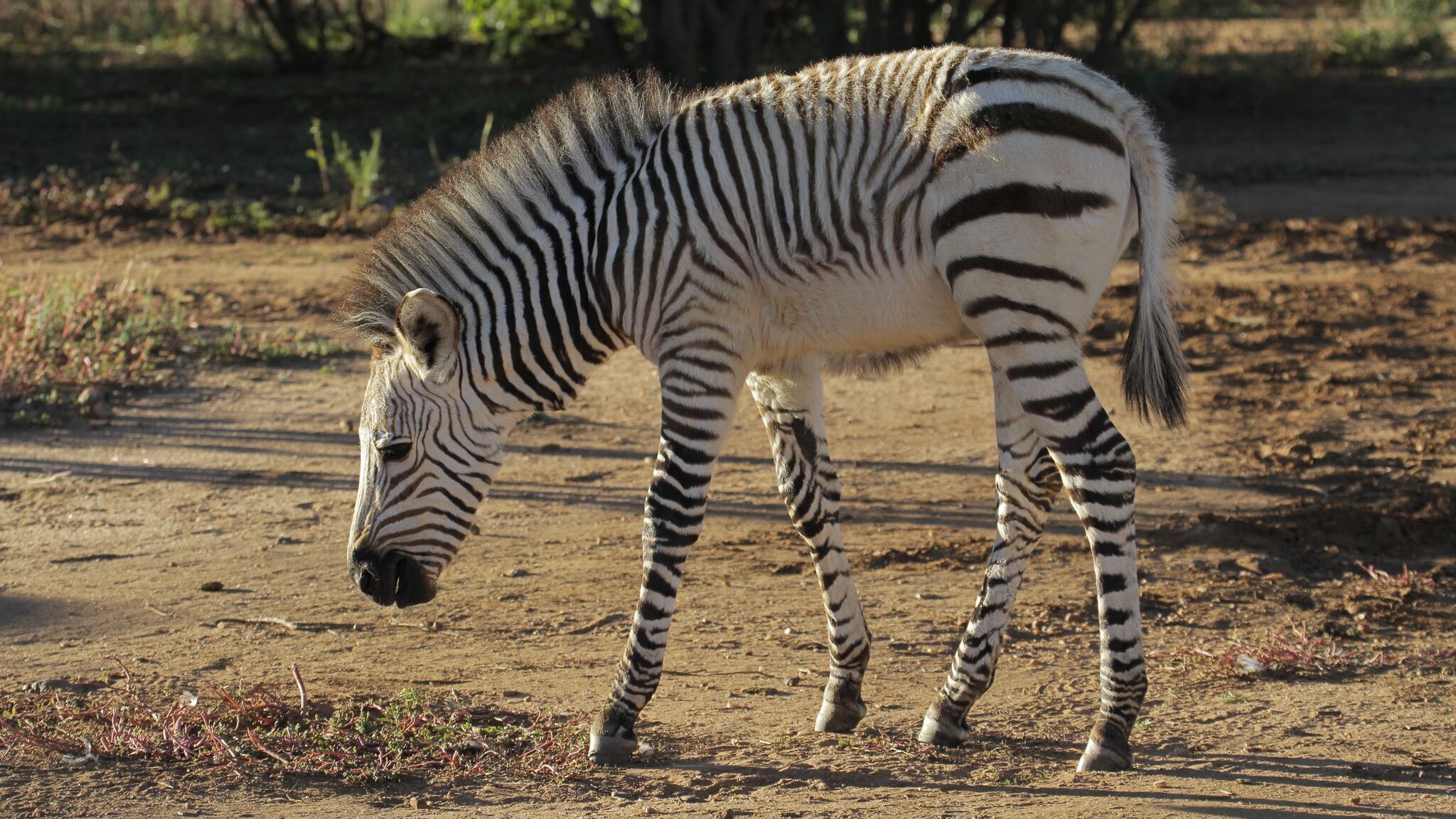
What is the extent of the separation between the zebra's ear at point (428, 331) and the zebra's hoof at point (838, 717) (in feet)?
5.68

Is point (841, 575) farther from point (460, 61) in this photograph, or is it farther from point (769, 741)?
point (460, 61)

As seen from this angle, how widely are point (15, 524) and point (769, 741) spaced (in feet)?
13.8

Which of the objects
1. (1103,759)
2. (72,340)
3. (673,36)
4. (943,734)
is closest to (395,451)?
(943,734)

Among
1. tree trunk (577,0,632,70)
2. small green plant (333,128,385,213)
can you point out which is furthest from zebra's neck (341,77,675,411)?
tree trunk (577,0,632,70)

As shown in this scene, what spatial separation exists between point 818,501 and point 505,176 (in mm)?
1569

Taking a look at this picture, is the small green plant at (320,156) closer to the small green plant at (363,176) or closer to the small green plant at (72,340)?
the small green plant at (363,176)

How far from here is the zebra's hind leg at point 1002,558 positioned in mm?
4617

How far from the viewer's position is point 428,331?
14.8ft

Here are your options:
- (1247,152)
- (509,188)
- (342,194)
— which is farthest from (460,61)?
(509,188)

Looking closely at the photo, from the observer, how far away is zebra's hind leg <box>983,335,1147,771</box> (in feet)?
13.8

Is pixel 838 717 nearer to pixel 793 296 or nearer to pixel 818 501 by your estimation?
pixel 818 501

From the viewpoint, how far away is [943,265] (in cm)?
429

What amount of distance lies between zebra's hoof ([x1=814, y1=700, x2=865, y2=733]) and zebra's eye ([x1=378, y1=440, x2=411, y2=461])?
167cm

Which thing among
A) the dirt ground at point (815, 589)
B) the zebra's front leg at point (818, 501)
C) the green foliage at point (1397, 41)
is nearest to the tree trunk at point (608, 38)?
the dirt ground at point (815, 589)
